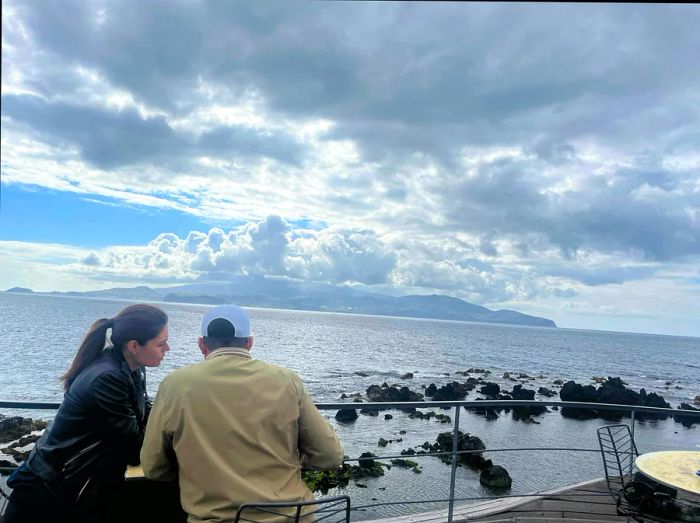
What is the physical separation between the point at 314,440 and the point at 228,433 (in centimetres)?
41

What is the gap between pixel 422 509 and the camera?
18.6 metres

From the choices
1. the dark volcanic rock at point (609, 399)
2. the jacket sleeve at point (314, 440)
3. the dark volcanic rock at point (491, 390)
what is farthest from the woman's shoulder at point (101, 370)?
the dark volcanic rock at point (491, 390)

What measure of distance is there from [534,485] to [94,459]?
75.4 feet

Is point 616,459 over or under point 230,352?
under

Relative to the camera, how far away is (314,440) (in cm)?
239

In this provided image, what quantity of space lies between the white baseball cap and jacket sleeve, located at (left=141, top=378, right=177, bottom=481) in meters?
0.29

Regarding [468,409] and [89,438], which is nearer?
[89,438]

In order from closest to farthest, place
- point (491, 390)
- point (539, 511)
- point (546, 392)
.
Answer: point (539, 511) < point (491, 390) < point (546, 392)

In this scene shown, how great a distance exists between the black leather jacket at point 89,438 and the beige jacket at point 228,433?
171 millimetres

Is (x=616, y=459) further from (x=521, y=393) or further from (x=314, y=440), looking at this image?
(x=521, y=393)

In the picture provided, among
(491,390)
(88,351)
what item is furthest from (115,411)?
(491,390)

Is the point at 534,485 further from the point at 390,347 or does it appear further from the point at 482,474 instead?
the point at 390,347

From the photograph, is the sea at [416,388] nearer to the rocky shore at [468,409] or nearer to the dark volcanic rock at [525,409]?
the rocky shore at [468,409]

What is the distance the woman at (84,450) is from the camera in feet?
7.52
